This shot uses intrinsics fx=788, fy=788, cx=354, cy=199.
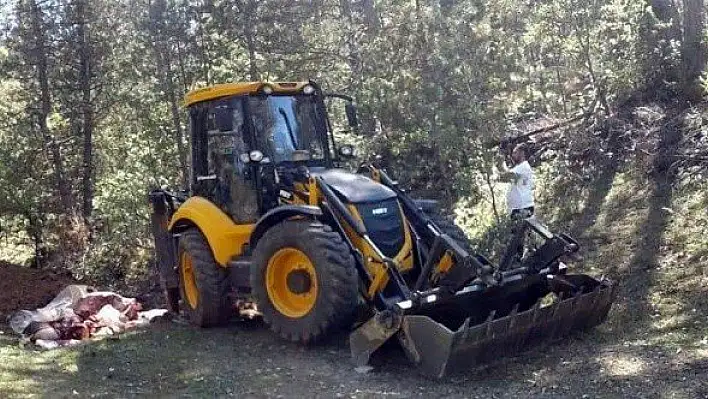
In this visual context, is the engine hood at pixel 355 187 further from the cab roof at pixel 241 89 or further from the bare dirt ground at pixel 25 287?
the bare dirt ground at pixel 25 287

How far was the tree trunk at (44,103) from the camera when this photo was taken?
15.2 meters

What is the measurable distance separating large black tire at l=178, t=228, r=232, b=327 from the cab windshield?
1.30m

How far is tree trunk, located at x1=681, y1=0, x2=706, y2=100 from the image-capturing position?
1166cm

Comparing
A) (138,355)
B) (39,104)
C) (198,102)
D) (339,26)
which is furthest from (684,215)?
(39,104)

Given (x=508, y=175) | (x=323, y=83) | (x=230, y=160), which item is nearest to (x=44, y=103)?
(x=323, y=83)

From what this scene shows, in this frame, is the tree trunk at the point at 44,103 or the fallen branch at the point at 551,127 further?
the tree trunk at the point at 44,103

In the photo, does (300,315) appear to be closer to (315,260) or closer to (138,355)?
(315,260)

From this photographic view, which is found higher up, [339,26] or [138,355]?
[339,26]

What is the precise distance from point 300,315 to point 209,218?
184cm

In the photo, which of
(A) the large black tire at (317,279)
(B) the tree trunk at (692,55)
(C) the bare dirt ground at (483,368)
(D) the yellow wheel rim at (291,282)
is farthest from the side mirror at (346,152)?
(B) the tree trunk at (692,55)

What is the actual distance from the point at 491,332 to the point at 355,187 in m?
2.01

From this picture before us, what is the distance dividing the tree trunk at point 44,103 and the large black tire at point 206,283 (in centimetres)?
787

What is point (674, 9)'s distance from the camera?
41.1 feet

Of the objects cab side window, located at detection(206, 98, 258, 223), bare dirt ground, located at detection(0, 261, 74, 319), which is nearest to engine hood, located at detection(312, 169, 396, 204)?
cab side window, located at detection(206, 98, 258, 223)
